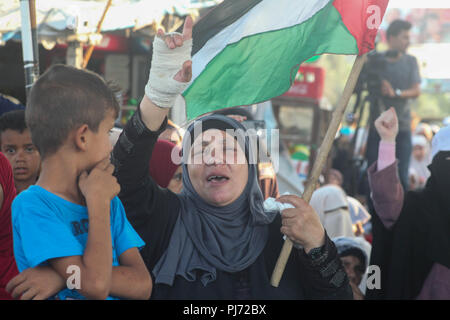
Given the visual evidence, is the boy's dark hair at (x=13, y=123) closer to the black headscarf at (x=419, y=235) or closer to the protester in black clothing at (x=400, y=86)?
the black headscarf at (x=419, y=235)

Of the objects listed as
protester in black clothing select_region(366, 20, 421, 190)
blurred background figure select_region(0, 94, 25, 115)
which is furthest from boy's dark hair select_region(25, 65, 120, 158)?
protester in black clothing select_region(366, 20, 421, 190)

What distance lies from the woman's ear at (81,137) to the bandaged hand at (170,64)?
0.34 metres

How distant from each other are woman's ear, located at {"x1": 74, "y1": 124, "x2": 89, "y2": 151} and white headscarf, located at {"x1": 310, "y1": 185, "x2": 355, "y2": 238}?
288cm

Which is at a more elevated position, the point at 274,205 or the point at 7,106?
the point at 7,106

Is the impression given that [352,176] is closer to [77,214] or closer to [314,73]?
[77,214]

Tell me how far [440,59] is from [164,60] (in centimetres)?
652

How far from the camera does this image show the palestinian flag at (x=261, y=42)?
2.52 m

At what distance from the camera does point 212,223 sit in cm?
246

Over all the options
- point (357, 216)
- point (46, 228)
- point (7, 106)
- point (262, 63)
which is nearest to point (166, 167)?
point (262, 63)

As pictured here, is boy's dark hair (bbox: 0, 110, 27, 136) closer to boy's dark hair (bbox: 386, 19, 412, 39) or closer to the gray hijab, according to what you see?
the gray hijab

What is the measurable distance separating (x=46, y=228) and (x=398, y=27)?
505cm

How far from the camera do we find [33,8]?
3205 mm

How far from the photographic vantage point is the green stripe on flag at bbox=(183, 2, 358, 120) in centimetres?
255

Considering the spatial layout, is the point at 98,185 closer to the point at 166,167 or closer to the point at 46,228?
the point at 46,228
